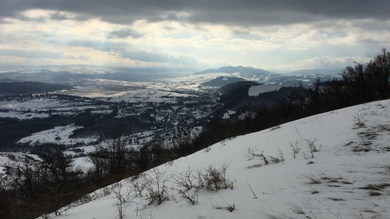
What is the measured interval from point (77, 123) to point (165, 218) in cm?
17809

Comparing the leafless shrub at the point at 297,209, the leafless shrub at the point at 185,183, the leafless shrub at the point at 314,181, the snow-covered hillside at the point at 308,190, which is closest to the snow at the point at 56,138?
the leafless shrub at the point at 185,183

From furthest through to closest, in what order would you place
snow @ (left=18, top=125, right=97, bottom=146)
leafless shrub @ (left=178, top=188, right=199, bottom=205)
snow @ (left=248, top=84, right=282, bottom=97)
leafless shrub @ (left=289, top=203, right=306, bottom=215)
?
1. snow @ (left=248, top=84, right=282, bottom=97)
2. snow @ (left=18, top=125, right=97, bottom=146)
3. leafless shrub @ (left=178, top=188, right=199, bottom=205)
4. leafless shrub @ (left=289, top=203, right=306, bottom=215)

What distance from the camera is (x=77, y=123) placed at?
167 meters

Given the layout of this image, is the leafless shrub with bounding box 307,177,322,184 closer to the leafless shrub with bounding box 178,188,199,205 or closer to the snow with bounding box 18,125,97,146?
the leafless shrub with bounding box 178,188,199,205

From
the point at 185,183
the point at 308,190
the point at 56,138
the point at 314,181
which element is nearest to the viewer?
the point at 308,190

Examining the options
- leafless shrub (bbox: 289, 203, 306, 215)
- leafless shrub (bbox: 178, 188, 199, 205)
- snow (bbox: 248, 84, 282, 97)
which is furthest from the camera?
snow (bbox: 248, 84, 282, 97)

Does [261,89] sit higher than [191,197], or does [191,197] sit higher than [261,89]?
[191,197]

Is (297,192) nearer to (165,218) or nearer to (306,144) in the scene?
(165,218)

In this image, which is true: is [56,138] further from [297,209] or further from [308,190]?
[297,209]

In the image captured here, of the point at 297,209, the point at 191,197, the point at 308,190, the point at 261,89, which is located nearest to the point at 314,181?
the point at 308,190

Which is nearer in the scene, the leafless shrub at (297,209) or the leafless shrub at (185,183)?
the leafless shrub at (297,209)

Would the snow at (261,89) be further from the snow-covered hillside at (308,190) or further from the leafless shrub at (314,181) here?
the leafless shrub at (314,181)

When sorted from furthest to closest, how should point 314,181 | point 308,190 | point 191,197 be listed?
point 191,197 < point 314,181 < point 308,190

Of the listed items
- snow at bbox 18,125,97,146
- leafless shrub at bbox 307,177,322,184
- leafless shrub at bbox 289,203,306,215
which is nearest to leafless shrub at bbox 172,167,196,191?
leafless shrub at bbox 307,177,322,184
